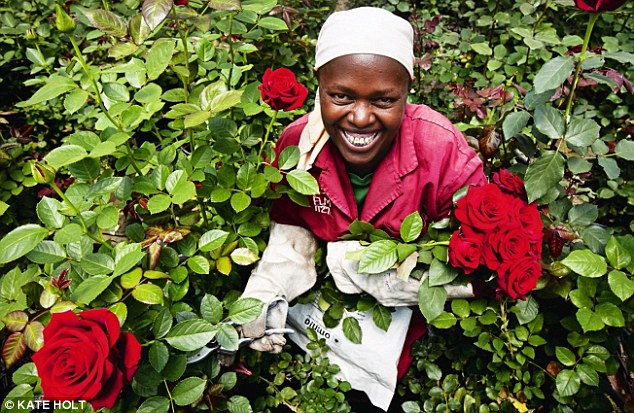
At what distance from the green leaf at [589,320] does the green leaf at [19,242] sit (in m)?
1.38

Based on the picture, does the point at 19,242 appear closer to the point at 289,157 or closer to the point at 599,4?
the point at 289,157

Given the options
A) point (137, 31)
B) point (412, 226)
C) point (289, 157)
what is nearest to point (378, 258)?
point (412, 226)

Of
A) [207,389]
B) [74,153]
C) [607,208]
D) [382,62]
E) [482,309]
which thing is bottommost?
[607,208]

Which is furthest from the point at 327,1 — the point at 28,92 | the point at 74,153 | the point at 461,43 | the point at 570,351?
the point at 570,351

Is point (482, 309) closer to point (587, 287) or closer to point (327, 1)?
point (587, 287)

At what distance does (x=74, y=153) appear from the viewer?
1251 millimetres

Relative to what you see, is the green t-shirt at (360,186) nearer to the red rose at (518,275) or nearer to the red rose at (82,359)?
the red rose at (518,275)

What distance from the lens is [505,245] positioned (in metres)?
1.17

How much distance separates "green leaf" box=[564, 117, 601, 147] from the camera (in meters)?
1.26

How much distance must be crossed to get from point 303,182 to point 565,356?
89 centimetres

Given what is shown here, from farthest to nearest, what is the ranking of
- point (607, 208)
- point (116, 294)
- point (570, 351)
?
1. point (607, 208)
2. point (570, 351)
3. point (116, 294)

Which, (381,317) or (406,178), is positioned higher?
(406,178)

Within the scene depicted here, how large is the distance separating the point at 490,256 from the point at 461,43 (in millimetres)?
1854

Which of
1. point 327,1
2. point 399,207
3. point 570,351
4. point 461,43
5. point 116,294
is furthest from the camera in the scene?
point 327,1
